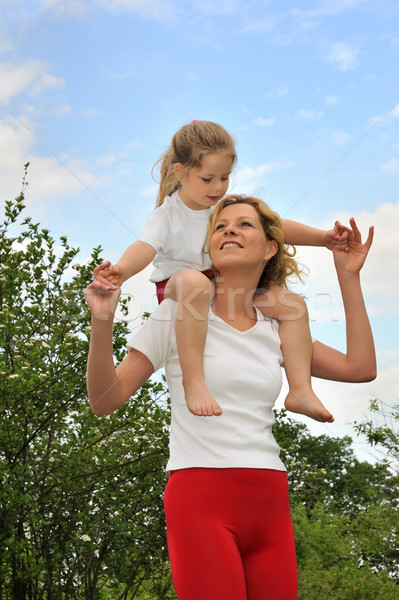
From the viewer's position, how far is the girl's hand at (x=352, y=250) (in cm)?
218

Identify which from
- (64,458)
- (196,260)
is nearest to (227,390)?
(196,260)

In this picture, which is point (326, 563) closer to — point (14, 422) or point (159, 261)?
point (14, 422)

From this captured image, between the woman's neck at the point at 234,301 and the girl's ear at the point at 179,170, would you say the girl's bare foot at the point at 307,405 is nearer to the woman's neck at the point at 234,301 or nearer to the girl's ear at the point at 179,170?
the woman's neck at the point at 234,301

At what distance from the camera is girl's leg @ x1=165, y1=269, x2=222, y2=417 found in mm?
1791

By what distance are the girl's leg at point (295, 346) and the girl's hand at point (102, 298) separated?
52 cm

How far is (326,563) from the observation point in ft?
27.0

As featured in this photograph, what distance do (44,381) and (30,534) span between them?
52.9 inches

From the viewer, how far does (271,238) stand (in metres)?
2.19

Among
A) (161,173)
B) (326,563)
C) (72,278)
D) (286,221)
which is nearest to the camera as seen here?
(286,221)

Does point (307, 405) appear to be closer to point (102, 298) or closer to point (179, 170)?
point (102, 298)

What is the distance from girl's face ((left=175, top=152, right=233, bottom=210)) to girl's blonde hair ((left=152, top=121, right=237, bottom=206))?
26mm

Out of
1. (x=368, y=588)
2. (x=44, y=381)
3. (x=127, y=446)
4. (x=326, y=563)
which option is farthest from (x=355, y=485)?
(x=44, y=381)

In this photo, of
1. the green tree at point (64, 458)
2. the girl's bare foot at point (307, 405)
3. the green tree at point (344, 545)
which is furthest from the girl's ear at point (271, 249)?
the green tree at point (344, 545)

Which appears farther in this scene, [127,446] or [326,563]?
[326,563]
